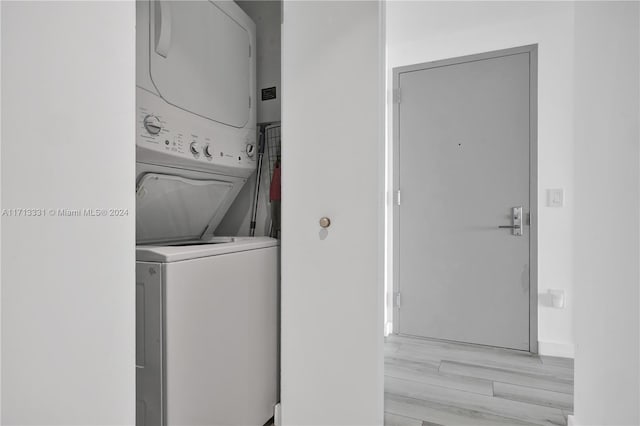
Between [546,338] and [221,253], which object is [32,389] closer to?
[221,253]

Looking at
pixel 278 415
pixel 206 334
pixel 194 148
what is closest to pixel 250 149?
pixel 194 148

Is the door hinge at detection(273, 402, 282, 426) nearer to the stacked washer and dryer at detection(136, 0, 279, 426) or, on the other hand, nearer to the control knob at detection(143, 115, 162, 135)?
the stacked washer and dryer at detection(136, 0, 279, 426)

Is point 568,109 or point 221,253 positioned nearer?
point 221,253

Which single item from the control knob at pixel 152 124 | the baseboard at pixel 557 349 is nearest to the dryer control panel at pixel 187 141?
the control knob at pixel 152 124

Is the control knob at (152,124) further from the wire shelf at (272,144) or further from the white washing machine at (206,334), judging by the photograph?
the wire shelf at (272,144)

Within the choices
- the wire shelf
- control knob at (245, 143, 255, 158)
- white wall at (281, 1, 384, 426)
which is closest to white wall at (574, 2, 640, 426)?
white wall at (281, 1, 384, 426)

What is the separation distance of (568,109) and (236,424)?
2817 millimetres

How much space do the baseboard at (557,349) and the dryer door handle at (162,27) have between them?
2.94 meters

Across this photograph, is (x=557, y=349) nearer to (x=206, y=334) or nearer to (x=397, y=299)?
(x=397, y=299)

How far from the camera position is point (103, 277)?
665 millimetres

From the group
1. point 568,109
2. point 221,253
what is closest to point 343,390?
point 221,253

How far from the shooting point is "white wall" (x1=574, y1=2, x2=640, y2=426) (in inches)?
48.9

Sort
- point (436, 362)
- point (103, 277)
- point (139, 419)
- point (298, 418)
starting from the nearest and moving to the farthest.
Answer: point (103, 277)
point (139, 419)
point (298, 418)
point (436, 362)

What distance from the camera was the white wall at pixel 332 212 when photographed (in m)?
1.37
